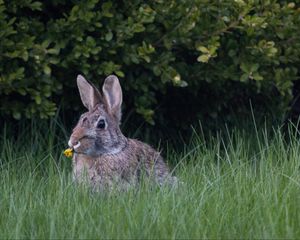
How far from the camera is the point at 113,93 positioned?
598 centimetres

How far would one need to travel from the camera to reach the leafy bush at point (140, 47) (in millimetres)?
6234

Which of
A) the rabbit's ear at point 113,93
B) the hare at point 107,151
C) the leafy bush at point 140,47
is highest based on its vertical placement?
the leafy bush at point 140,47

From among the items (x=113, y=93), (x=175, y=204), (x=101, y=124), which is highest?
(x=113, y=93)

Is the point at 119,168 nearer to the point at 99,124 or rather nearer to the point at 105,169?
the point at 105,169

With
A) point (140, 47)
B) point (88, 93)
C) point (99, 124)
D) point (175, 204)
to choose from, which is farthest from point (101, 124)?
point (175, 204)

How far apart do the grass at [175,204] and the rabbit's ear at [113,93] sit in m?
0.54

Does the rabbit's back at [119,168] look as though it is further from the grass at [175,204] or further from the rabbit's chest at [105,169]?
the grass at [175,204]

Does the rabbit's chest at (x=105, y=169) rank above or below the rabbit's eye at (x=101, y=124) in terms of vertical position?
below

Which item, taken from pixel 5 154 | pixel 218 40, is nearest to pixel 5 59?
pixel 5 154

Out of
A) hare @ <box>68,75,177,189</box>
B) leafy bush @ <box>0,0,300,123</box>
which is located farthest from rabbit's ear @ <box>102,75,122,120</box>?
leafy bush @ <box>0,0,300,123</box>

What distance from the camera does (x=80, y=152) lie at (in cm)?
557

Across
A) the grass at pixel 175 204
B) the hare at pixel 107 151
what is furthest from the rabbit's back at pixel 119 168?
the grass at pixel 175 204

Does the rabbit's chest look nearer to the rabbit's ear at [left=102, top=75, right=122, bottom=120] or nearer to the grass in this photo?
the grass

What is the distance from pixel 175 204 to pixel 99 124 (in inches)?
48.5
